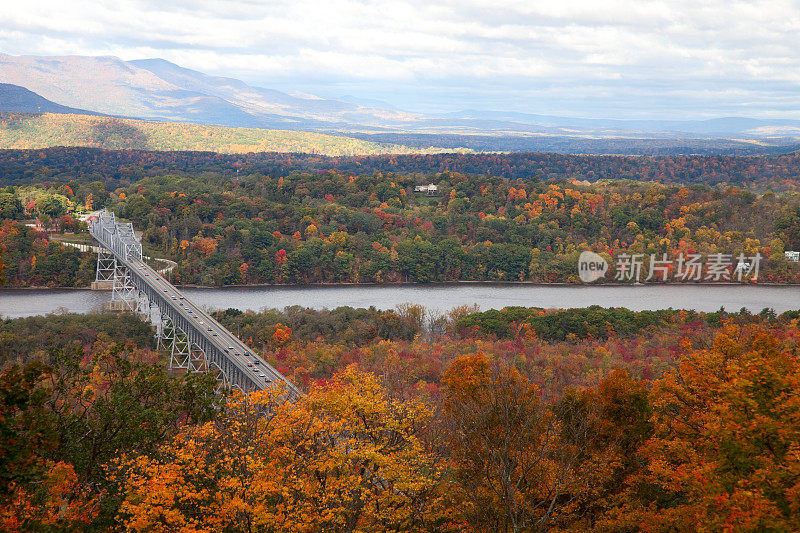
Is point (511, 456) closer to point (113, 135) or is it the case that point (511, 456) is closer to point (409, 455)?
point (409, 455)

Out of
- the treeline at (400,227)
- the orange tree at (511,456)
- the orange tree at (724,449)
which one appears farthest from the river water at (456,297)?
the orange tree at (724,449)

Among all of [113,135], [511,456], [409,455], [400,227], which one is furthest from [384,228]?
[113,135]

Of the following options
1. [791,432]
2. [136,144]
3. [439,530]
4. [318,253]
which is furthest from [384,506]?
[136,144]

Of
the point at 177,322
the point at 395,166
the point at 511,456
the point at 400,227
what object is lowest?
the point at 177,322

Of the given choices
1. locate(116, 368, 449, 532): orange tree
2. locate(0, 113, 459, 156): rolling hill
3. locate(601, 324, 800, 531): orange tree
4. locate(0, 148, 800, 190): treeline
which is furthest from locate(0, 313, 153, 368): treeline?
locate(0, 113, 459, 156): rolling hill

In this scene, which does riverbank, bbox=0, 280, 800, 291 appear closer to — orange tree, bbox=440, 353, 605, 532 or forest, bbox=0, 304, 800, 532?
forest, bbox=0, 304, 800, 532

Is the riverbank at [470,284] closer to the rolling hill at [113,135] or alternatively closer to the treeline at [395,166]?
the treeline at [395,166]

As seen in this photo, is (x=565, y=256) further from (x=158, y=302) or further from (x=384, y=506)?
(x=384, y=506)
